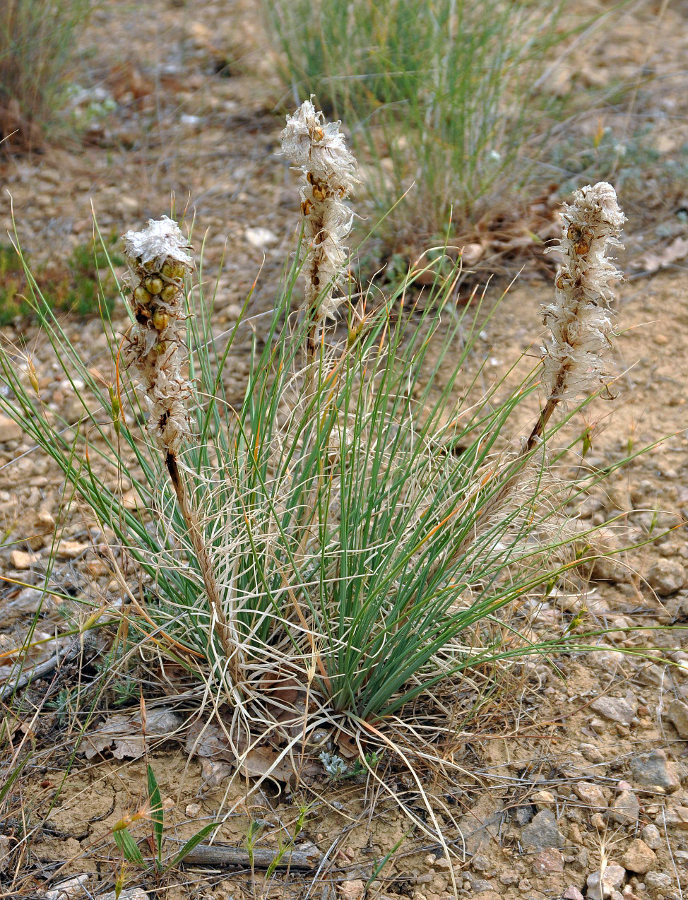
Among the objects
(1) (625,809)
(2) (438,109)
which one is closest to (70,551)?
(1) (625,809)

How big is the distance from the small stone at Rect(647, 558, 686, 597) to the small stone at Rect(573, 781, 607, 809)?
2.29 ft

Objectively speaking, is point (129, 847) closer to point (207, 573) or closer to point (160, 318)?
point (207, 573)

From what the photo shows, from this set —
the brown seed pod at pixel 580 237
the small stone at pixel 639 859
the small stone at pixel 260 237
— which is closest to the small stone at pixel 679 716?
the small stone at pixel 639 859

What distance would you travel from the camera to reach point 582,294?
1.64 meters

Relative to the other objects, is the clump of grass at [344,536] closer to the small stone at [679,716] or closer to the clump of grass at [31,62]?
the small stone at [679,716]

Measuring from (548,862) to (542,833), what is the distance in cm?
6

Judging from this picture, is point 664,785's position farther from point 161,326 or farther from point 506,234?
point 506,234

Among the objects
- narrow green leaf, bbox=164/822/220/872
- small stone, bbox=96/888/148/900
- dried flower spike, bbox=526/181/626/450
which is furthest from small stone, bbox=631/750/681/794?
small stone, bbox=96/888/148/900

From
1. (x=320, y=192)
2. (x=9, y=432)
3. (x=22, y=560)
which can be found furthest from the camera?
(x=9, y=432)

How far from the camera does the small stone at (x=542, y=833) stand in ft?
6.27

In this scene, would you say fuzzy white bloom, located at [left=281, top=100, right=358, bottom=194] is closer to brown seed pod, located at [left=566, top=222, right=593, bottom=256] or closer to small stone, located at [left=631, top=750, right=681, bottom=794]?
brown seed pod, located at [left=566, top=222, right=593, bottom=256]

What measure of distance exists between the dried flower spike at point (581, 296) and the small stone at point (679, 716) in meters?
0.90

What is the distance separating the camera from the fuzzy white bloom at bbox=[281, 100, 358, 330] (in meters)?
1.66

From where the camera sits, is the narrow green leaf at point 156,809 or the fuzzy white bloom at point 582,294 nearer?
the fuzzy white bloom at point 582,294
